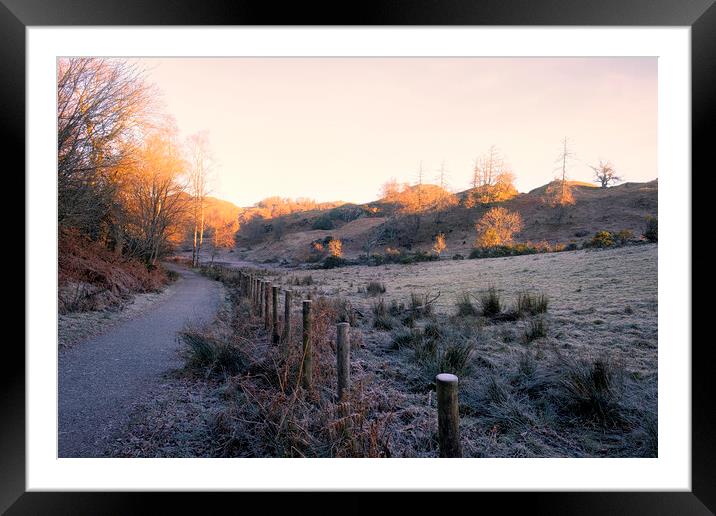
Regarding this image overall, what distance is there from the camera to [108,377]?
3426 mm

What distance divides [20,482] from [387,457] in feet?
Result: 6.48

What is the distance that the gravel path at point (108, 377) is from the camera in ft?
8.08

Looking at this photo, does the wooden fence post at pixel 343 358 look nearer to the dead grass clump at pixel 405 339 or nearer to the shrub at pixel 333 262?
the dead grass clump at pixel 405 339

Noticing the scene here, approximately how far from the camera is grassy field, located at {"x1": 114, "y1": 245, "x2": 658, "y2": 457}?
233 centimetres

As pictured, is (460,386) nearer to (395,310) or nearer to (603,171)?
(395,310)

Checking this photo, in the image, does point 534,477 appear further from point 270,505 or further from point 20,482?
point 20,482

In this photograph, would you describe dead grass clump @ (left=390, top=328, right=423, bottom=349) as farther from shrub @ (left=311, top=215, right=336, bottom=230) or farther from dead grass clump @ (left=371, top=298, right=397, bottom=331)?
shrub @ (left=311, top=215, right=336, bottom=230)

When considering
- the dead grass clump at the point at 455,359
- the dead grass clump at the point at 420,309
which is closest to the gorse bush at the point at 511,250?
the dead grass clump at the point at 420,309

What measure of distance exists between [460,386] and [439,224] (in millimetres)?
23472

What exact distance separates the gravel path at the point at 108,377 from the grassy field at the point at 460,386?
0.92ft

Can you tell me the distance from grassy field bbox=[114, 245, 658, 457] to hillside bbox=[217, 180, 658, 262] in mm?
13924

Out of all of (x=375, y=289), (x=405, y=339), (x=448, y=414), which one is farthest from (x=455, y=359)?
(x=375, y=289)
